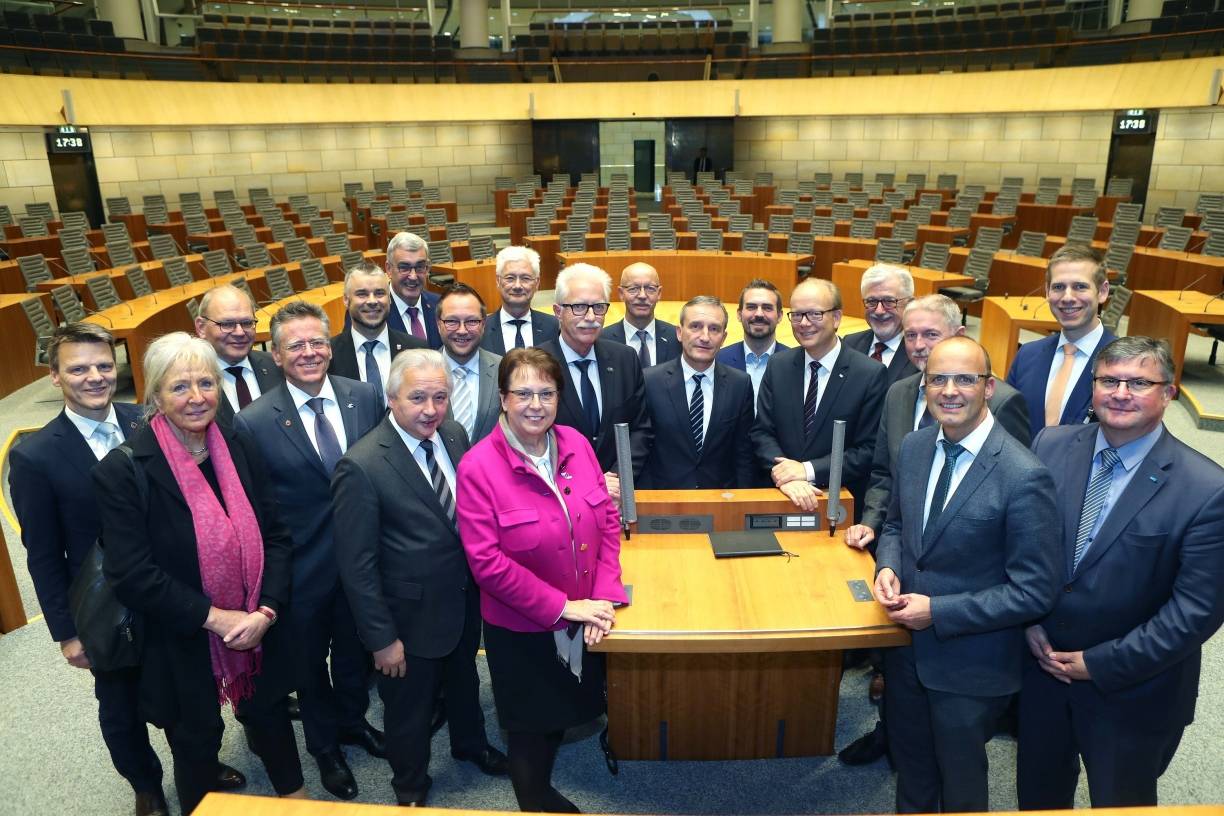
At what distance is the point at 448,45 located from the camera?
20.1m

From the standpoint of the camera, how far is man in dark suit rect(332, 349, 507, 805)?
7.99 ft

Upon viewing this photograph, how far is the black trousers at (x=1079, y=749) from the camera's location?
7.29 ft

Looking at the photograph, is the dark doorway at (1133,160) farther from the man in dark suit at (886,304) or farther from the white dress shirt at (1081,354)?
the white dress shirt at (1081,354)

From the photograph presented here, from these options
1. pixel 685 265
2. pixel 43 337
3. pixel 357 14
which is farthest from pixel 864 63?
pixel 43 337

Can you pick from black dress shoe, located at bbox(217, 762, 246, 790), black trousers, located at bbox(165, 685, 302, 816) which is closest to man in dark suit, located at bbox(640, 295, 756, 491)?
black trousers, located at bbox(165, 685, 302, 816)

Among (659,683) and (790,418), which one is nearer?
(659,683)

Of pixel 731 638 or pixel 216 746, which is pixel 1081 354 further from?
pixel 216 746

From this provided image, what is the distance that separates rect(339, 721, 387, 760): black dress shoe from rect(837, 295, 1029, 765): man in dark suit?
1.73 meters

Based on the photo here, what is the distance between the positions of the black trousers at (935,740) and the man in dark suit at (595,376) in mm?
1359

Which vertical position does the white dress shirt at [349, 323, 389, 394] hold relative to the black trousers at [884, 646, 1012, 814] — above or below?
above

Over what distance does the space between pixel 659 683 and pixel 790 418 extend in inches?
47.3

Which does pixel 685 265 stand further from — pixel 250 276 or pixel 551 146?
→ pixel 551 146

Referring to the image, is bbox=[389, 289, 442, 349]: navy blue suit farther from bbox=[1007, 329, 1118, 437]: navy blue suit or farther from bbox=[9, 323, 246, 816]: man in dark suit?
bbox=[1007, 329, 1118, 437]: navy blue suit

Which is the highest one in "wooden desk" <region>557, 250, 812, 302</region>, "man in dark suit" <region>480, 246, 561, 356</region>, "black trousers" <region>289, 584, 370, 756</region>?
"man in dark suit" <region>480, 246, 561, 356</region>
